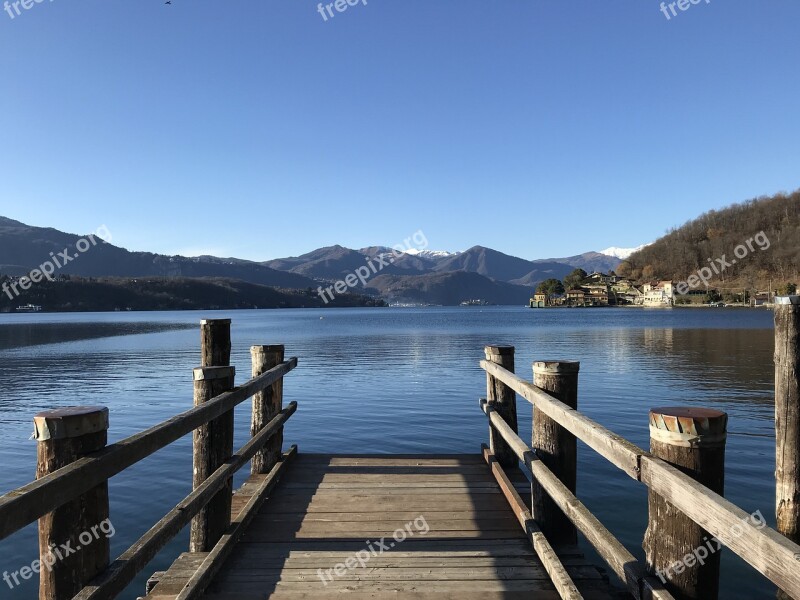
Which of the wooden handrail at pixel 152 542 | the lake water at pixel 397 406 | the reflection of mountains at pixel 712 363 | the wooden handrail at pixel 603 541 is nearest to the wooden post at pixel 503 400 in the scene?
the wooden handrail at pixel 603 541

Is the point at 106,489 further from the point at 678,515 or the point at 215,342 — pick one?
the point at 678,515

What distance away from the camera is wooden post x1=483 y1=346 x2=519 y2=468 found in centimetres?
715

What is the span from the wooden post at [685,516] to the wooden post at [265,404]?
206 inches

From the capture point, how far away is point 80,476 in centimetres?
252

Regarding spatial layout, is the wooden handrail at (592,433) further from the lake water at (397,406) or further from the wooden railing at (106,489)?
the lake water at (397,406)

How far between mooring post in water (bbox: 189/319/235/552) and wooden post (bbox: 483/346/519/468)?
11.8 ft

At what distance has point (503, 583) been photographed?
4.29 metres

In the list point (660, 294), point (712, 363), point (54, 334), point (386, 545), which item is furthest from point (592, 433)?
point (660, 294)

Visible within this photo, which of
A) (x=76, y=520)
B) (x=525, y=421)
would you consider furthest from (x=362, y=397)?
(x=76, y=520)

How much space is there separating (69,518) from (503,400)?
5.43 metres

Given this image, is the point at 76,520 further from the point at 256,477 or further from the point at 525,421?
the point at 525,421

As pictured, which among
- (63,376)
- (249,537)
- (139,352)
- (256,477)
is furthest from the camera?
(139,352)

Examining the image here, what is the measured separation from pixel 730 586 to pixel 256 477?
647cm

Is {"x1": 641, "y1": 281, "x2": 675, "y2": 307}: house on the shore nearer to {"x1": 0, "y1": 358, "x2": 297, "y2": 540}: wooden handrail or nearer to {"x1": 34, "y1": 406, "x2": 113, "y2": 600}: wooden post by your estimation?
{"x1": 0, "y1": 358, "x2": 297, "y2": 540}: wooden handrail
